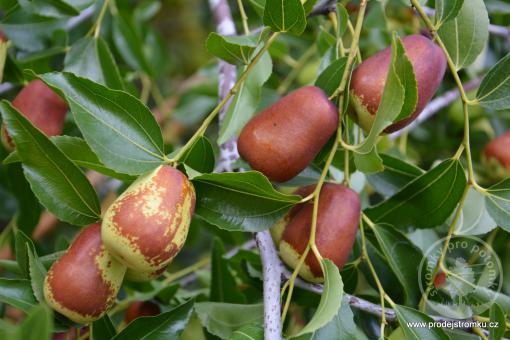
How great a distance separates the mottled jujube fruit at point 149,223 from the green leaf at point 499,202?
1.51 feet

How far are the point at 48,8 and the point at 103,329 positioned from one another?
534mm

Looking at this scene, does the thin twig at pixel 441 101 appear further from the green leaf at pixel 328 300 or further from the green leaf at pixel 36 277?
the green leaf at pixel 36 277

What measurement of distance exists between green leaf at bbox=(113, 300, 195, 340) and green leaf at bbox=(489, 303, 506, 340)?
388mm

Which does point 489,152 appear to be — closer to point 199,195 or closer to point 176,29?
point 199,195

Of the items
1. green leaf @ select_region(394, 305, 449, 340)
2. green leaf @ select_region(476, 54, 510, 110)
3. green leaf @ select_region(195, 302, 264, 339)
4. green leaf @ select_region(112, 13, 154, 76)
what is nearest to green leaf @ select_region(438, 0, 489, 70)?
green leaf @ select_region(476, 54, 510, 110)

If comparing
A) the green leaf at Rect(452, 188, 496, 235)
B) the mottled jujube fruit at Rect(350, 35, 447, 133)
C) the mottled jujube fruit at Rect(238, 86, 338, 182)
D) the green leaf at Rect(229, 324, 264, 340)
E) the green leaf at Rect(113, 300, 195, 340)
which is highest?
the mottled jujube fruit at Rect(350, 35, 447, 133)

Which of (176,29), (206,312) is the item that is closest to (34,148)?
(206,312)

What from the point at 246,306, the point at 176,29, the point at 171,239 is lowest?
the point at 176,29

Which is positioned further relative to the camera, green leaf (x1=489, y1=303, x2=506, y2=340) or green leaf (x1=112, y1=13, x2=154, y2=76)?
green leaf (x1=112, y1=13, x2=154, y2=76)

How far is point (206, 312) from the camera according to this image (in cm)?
100

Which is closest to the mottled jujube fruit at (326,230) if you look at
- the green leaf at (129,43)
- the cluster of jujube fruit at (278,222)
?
the cluster of jujube fruit at (278,222)

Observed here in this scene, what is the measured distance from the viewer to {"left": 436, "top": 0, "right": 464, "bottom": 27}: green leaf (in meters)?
0.90

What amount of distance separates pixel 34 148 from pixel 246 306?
15.3 inches

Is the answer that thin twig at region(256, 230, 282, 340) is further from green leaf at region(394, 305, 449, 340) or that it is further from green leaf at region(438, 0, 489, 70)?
green leaf at region(438, 0, 489, 70)
